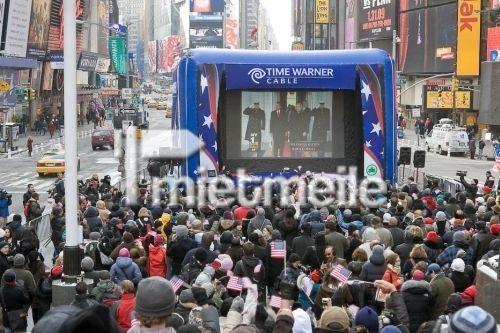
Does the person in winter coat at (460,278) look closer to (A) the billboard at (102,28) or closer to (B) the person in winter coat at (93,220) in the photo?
(B) the person in winter coat at (93,220)

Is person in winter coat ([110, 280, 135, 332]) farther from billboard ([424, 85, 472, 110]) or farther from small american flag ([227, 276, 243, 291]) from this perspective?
billboard ([424, 85, 472, 110])

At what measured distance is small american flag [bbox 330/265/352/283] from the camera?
31.8 feet

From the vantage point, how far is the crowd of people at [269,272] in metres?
8.03

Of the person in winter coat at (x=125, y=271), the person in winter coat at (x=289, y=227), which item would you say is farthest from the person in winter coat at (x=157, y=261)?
the person in winter coat at (x=289, y=227)

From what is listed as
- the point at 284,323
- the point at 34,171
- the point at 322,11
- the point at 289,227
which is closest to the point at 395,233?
the point at 289,227

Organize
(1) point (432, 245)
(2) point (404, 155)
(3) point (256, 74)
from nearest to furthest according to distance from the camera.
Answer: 1. (1) point (432, 245)
2. (3) point (256, 74)
3. (2) point (404, 155)

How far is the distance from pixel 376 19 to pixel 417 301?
89493 mm

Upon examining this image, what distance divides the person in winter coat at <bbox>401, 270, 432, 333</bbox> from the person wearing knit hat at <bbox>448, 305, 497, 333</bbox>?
4639 mm

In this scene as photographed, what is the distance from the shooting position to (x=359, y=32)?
10181cm

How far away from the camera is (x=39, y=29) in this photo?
2665 inches

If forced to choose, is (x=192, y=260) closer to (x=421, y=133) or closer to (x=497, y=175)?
(x=497, y=175)

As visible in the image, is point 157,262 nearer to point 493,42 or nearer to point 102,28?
point 493,42

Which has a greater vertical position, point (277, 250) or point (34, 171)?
point (277, 250)

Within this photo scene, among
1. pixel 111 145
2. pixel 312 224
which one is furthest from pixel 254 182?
pixel 111 145
